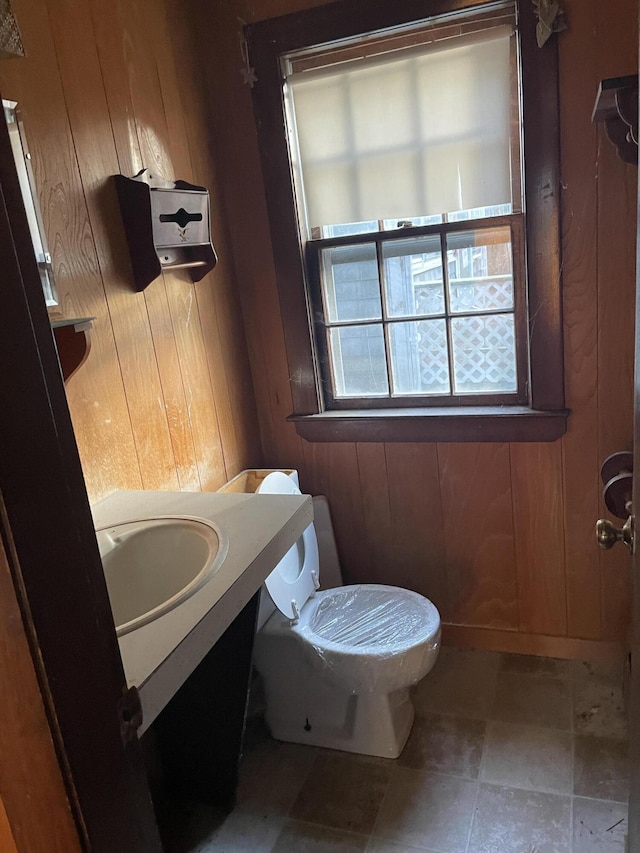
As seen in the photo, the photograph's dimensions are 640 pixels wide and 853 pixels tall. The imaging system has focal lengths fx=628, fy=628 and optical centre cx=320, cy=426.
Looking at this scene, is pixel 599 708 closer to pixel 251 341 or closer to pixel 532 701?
pixel 532 701

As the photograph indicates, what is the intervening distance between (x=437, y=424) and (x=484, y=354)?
0.27 metres

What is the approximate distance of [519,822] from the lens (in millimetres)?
1575

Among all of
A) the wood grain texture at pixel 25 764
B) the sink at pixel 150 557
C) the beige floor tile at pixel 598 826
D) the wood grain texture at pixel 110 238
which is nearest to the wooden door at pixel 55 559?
the wood grain texture at pixel 25 764

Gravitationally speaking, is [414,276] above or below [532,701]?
above

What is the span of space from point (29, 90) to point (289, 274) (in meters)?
0.95

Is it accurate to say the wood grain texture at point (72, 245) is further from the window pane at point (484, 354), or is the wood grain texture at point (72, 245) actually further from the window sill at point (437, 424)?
the window pane at point (484, 354)

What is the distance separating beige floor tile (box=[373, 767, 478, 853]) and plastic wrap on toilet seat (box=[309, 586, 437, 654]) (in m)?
0.38

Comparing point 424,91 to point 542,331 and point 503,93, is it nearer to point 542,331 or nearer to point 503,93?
point 503,93

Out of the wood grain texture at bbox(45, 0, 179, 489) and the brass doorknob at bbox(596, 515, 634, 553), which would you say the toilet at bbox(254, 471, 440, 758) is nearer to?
the wood grain texture at bbox(45, 0, 179, 489)

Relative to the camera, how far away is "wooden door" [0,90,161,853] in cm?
51

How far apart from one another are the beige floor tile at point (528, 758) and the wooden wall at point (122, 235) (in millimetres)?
1145

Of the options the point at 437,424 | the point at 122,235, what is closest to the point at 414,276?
the point at 437,424

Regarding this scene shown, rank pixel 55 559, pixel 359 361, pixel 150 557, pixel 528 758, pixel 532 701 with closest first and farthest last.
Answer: pixel 55 559 → pixel 150 557 → pixel 528 758 → pixel 532 701 → pixel 359 361

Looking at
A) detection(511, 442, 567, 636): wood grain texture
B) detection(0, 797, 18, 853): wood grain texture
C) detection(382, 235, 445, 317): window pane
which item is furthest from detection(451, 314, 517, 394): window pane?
detection(0, 797, 18, 853): wood grain texture
